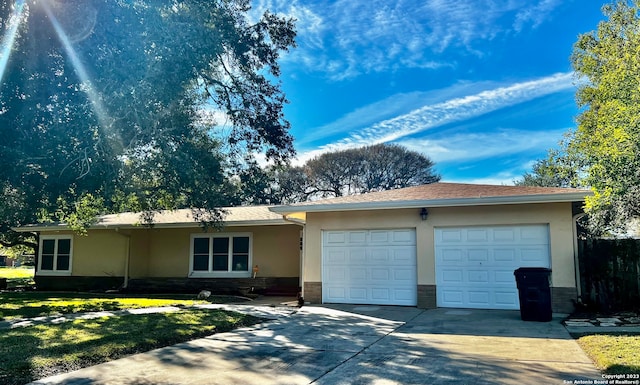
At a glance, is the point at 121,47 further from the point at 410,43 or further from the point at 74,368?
the point at 410,43

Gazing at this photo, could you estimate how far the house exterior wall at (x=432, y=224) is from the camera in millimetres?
9891

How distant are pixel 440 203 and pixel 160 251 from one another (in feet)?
39.1

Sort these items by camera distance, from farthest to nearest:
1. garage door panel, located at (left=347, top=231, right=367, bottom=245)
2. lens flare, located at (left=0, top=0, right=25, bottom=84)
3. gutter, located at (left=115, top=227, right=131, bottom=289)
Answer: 1. gutter, located at (left=115, top=227, right=131, bottom=289)
2. garage door panel, located at (left=347, top=231, right=367, bottom=245)
3. lens flare, located at (left=0, top=0, right=25, bottom=84)

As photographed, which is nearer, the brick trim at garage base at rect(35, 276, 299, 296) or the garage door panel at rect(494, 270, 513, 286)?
the garage door panel at rect(494, 270, 513, 286)

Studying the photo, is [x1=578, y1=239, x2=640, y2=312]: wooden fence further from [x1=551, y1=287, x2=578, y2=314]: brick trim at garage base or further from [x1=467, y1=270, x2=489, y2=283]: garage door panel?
[x1=467, y1=270, x2=489, y2=283]: garage door panel

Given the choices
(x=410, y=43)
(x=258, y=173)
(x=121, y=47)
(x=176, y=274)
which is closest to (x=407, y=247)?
(x=258, y=173)

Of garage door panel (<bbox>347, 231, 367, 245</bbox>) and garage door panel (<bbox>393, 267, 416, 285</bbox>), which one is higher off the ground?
garage door panel (<bbox>347, 231, 367, 245</bbox>)

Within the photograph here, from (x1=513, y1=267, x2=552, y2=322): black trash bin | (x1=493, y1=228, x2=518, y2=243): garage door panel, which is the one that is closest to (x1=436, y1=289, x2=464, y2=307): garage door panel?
(x1=493, y1=228, x2=518, y2=243): garage door panel

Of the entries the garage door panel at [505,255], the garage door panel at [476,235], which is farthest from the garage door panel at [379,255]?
the garage door panel at [505,255]

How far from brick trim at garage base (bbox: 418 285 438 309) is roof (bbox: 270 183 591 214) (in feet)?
6.69

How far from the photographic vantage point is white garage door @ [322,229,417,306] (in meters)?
11.2

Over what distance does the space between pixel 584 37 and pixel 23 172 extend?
67.6ft

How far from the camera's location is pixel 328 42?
1291 centimetres

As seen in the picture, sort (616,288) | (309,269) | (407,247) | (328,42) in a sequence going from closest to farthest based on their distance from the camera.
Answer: (616,288), (407,247), (309,269), (328,42)
